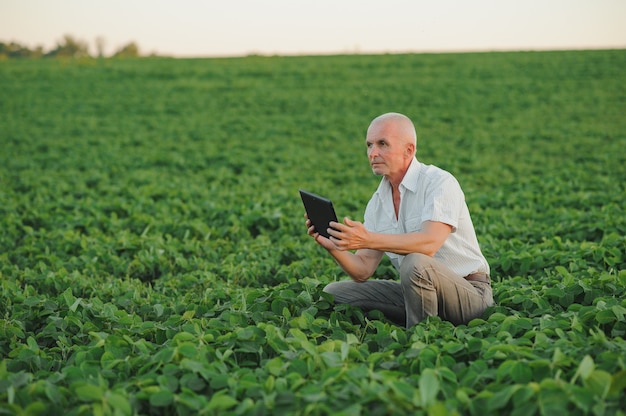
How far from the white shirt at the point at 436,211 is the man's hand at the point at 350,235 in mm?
435

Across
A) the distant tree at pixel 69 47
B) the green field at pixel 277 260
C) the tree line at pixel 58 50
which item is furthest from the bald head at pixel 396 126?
the distant tree at pixel 69 47

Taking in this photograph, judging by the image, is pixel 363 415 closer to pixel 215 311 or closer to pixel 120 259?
pixel 215 311

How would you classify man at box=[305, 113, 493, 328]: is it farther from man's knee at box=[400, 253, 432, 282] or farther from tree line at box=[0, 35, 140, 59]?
tree line at box=[0, 35, 140, 59]

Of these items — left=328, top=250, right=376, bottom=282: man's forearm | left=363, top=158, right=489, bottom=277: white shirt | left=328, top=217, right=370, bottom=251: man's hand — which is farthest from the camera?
left=328, top=250, right=376, bottom=282: man's forearm

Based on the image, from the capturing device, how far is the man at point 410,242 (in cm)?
410

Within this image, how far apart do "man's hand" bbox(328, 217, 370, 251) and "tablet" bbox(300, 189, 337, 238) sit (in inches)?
3.7

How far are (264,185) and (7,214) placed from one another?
4291 mm

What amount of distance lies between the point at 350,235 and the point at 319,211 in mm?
324

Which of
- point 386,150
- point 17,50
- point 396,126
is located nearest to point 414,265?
point 386,150

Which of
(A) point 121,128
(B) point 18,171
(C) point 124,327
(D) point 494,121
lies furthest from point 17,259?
(D) point 494,121

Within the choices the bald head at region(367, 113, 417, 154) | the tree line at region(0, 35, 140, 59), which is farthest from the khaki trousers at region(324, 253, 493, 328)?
the tree line at region(0, 35, 140, 59)

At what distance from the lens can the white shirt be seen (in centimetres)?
420

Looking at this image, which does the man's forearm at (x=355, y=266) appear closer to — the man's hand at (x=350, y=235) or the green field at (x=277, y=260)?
the green field at (x=277, y=260)

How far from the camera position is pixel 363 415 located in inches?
111
